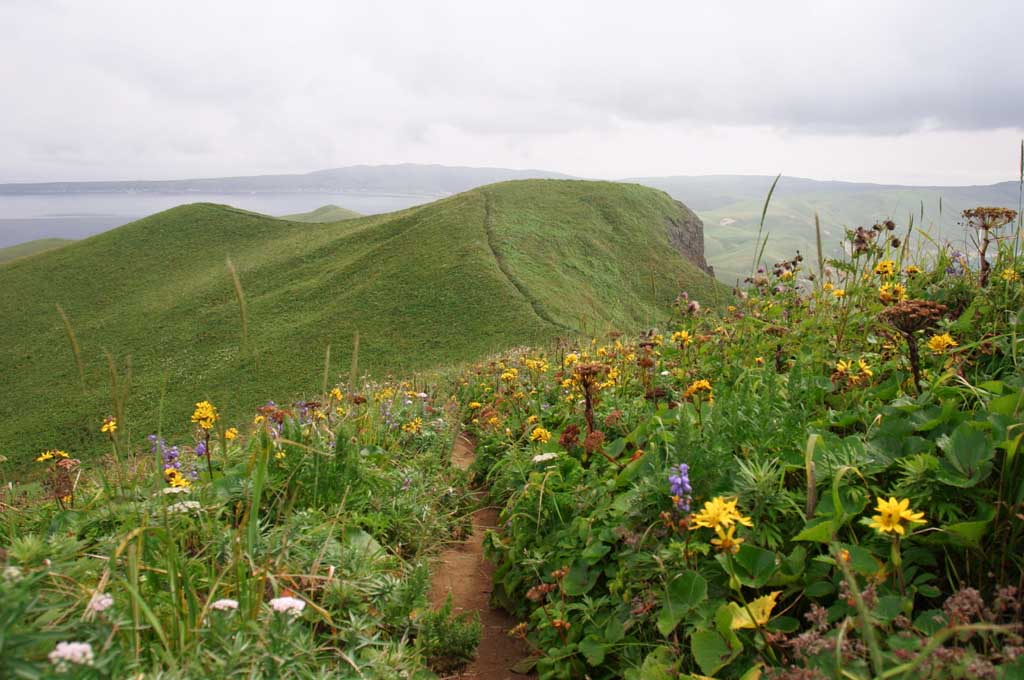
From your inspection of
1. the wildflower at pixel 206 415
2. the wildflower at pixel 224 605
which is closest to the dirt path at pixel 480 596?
the wildflower at pixel 224 605

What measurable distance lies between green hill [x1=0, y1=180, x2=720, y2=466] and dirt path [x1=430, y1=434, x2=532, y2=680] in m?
21.5

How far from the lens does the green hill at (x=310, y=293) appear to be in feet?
105

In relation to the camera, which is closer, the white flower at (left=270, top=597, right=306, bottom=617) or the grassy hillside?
the white flower at (left=270, top=597, right=306, bottom=617)

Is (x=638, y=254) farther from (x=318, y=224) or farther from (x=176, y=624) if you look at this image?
(x=176, y=624)

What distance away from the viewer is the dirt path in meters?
2.81

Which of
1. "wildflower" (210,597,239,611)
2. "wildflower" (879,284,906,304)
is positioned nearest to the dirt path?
"wildflower" (210,597,239,611)

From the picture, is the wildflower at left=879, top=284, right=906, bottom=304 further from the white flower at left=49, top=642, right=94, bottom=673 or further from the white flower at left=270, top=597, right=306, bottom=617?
the white flower at left=49, top=642, right=94, bottom=673

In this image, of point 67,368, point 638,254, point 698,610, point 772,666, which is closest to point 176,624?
point 698,610

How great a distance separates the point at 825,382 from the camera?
10.3 ft

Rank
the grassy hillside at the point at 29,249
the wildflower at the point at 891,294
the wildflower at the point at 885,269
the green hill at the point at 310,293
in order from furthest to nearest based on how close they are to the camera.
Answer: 1. the grassy hillside at the point at 29,249
2. the green hill at the point at 310,293
3. the wildflower at the point at 885,269
4. the wildflower at the point at 891,294

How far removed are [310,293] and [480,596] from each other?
40775 mm

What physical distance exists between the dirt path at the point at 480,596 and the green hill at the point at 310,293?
21525 mm

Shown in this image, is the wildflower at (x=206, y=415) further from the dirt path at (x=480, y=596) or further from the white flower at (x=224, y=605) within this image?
the dirt path at (x=480, y=596)

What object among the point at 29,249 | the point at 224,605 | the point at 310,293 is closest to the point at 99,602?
the point at 224,605
